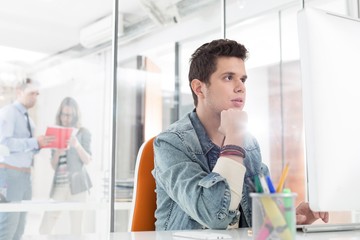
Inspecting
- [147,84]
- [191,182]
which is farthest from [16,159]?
[191,182]

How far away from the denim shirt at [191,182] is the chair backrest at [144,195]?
0.05 meters

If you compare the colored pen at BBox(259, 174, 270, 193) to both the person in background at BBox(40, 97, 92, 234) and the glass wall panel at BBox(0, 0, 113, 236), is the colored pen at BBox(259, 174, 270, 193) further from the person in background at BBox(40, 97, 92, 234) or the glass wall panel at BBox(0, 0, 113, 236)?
the person in background at BBox(40, 97, 92, 234)

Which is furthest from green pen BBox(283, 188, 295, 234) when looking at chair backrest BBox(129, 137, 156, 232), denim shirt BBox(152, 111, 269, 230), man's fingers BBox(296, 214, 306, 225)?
chair backrest BBox(129, 137, 156, 232)

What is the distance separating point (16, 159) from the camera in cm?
374

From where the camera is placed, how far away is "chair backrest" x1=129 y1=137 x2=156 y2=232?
1.38 m

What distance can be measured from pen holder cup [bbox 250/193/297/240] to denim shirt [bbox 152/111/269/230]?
20.0 inches

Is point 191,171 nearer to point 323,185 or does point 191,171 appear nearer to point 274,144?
point 323,185

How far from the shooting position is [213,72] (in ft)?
4.80

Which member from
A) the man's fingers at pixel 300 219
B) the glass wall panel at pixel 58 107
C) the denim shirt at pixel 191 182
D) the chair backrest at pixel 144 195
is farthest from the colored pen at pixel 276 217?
the glass wall panel at pixel 58 107

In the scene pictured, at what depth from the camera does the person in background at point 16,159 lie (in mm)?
3637

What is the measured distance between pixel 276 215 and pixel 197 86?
970 mm

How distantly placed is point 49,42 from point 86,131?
1155 millimetres

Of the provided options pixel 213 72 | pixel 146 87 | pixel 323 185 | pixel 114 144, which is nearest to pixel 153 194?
pixel 213 72

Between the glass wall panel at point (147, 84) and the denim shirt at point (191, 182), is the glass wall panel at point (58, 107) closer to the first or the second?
the glass wall panel at point (147, 84)
